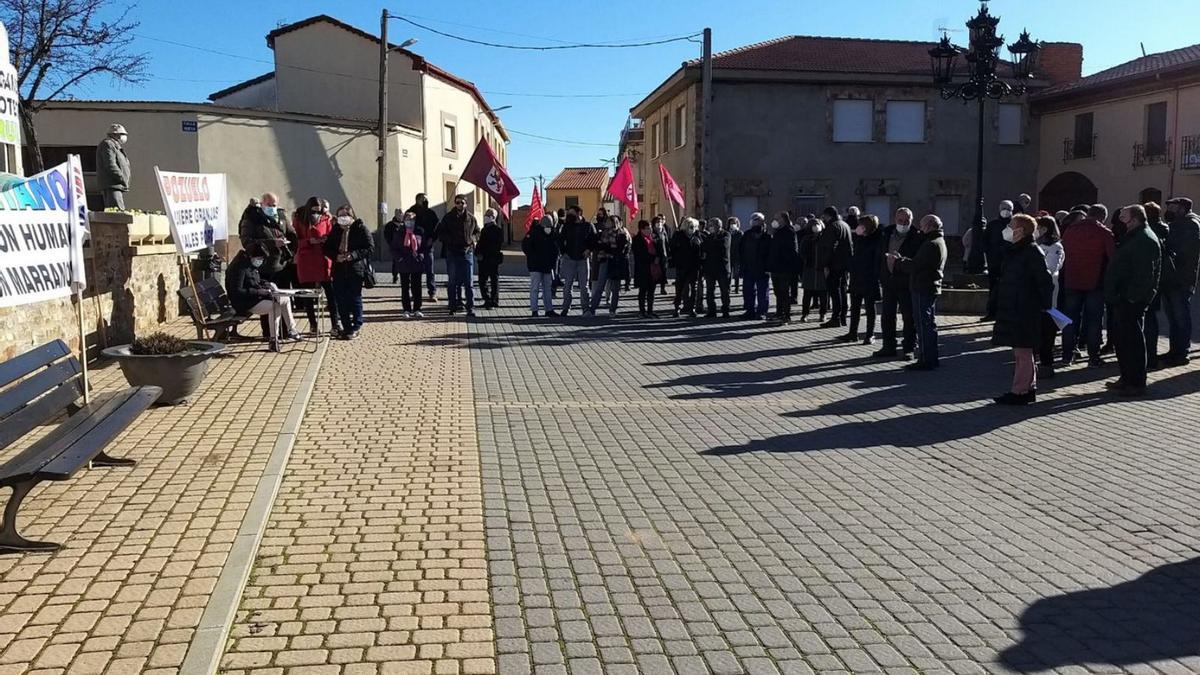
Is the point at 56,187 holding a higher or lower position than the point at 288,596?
higher

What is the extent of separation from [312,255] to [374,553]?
30.1 ft

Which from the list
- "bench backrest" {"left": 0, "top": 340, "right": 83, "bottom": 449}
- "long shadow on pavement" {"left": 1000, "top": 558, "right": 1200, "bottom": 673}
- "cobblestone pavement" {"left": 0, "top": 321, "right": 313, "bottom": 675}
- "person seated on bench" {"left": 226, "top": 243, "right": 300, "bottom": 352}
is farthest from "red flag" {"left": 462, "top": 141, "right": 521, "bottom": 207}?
"long shadow on pavement" {"left": 1000, "top": 558, "right": 1200, "bottom": 673}

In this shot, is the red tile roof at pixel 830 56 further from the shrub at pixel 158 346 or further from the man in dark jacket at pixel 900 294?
the shrub at pixel 158 346

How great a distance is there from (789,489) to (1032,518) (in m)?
1.46

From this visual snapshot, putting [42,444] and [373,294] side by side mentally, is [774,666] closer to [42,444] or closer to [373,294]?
[42,444]

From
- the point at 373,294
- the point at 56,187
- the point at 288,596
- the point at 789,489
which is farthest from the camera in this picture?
the point at 373,294

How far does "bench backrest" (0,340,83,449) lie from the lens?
16.9 feet

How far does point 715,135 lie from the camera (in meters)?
32.6

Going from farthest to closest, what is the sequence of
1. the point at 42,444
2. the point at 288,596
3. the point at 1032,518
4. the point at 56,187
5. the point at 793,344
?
the point at 793,344, the point at 56,187, the point at 1032,518, the point at 42,444, the point at 288,596

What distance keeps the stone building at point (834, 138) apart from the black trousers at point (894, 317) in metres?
19.8

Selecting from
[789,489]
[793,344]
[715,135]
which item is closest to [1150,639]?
[789,489]

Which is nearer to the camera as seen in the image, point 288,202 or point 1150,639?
point 1150,639

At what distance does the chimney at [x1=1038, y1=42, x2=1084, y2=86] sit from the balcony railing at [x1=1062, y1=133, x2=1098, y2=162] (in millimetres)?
4763

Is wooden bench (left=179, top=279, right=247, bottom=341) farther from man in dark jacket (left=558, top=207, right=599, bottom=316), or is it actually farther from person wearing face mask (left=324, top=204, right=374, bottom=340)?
man in dark jacket (left=558, top=207, right=599, bottom=316)
